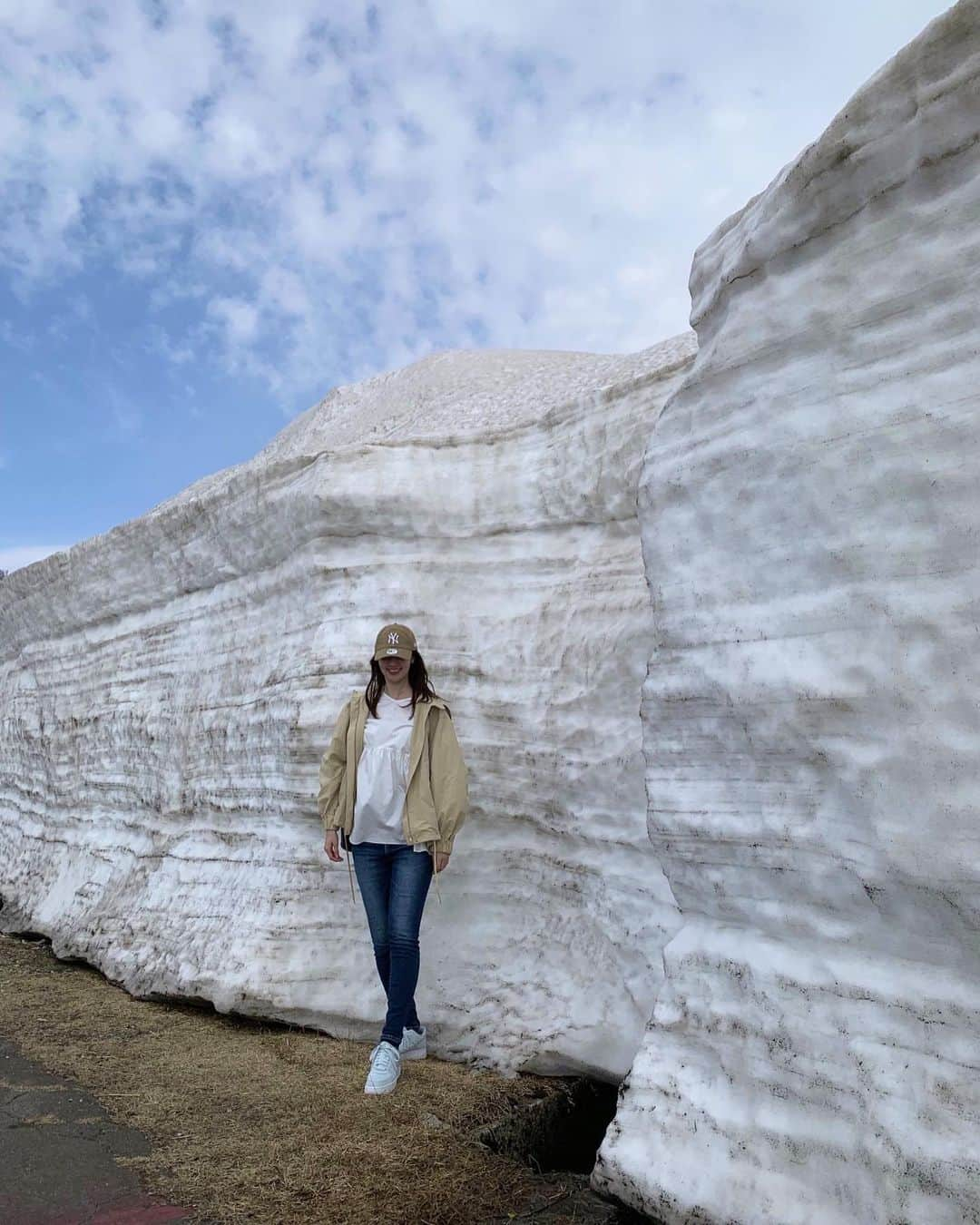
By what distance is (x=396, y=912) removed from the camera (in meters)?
3.72

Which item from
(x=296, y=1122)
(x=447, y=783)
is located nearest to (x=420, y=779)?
(x=447, y=783)

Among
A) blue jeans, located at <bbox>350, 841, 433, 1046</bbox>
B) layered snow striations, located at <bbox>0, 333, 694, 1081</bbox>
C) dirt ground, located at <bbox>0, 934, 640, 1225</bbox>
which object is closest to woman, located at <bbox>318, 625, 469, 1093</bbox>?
blue jeans, located at <bbox>350, 841, 433, 1046</bbox>

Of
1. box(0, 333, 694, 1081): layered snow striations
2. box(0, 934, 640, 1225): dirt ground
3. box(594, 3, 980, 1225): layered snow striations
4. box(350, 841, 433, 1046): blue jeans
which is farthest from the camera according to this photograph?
box(0, 333, 694, 1081): layered snow striations

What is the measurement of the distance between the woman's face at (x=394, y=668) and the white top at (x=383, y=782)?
164 millimetres

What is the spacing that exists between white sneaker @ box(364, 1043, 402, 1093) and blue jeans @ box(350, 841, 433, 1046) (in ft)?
0.18

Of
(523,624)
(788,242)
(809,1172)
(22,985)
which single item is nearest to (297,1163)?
(809,1172)

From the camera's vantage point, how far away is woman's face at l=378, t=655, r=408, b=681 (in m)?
3.99

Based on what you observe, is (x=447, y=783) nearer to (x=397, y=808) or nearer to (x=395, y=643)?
(x=397, y=808)

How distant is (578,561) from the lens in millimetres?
4453

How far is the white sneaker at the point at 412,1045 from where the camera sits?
3.87 metres

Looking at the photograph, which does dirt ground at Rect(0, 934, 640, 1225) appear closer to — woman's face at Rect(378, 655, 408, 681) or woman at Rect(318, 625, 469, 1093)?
woman at Rect(318, 625, 469, 1093)

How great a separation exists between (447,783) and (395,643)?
0.55 metres

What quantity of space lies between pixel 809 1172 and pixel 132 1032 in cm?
318

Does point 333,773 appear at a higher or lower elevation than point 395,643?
lower
